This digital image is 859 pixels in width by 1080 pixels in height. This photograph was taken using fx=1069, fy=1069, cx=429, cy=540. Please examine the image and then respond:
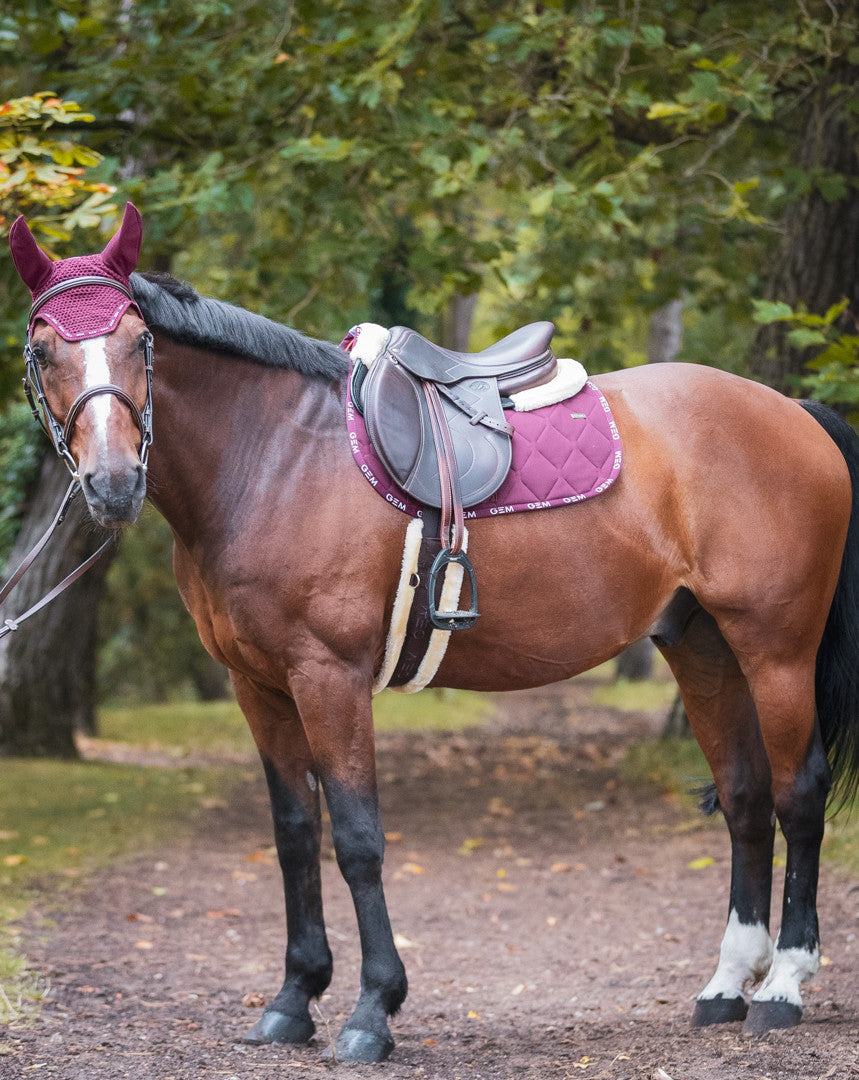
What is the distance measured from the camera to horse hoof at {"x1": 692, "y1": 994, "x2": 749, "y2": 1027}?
351 cm

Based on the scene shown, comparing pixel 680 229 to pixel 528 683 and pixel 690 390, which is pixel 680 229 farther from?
pixel 528 683

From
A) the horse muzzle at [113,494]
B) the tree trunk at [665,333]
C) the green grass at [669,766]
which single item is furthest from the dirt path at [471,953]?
the tree trunk at [665,333]

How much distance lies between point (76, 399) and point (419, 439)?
0.98m

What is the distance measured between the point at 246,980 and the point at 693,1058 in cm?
204

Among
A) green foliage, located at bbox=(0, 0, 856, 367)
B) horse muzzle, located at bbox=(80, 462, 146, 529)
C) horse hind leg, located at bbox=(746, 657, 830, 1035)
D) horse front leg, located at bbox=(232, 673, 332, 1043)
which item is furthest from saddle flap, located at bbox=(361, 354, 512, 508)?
green foliage, located at bbox=(0, 0, 856, 367)

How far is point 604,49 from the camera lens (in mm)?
6551

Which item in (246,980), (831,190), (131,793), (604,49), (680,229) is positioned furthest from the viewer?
(680,229)

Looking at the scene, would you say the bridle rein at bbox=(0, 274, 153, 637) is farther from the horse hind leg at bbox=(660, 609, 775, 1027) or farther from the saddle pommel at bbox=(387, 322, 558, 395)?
the horse hind leg at bbox=(660, 609, 775, 1027)

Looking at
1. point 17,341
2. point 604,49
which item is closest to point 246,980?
point 17,341

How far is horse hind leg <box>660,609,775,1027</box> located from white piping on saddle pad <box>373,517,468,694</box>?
945 mm

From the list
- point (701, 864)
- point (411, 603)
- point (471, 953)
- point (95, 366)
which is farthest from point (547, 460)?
point (701, 864)

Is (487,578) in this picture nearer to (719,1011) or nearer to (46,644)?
(719,1011)

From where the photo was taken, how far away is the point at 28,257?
2795 millimetres

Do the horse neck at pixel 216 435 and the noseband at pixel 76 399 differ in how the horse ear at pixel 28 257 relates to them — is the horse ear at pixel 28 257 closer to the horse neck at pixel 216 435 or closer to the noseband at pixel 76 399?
the noseband at pixel 76 399
